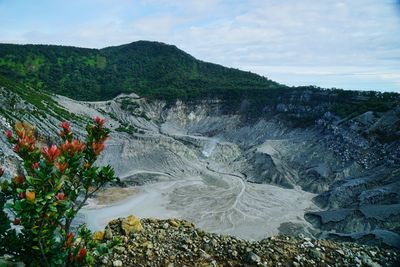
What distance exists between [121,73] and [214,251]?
11890 cm

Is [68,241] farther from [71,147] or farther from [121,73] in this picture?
[121,73]

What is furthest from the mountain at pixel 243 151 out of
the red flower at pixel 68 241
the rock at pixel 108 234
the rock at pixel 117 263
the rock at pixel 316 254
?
the red flower at pixel 68 241

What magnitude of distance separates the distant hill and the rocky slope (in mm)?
15449

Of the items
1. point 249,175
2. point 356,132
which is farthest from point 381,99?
point 249,175

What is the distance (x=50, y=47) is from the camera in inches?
5012

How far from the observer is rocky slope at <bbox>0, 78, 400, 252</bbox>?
138 ft

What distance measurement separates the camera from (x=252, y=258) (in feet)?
38.2

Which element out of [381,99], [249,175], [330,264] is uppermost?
[381,99]

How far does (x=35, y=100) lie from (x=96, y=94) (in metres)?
43.0

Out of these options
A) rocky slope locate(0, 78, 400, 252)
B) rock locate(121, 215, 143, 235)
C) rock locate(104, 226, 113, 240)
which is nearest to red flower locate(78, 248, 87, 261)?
rock locate(104, 226, 113, 240)

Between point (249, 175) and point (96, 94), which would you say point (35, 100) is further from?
point (96, 94)

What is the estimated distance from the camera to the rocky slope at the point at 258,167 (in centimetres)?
4203

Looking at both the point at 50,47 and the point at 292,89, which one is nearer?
the point at 292,89

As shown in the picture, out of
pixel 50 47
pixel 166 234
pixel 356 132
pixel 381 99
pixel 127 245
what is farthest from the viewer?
pixel 50 47
